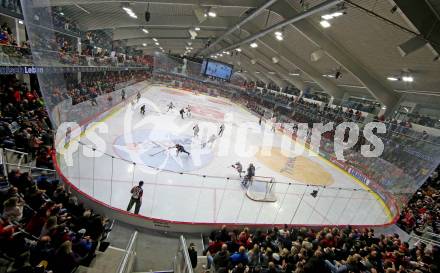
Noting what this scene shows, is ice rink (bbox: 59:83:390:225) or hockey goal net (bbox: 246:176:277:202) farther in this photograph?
hockey goal net (bbox: 246:176:277:202)

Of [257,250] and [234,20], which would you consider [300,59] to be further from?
[257,250]

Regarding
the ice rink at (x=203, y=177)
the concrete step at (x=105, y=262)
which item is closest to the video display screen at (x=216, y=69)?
the ice rink at (x=203, y=177)

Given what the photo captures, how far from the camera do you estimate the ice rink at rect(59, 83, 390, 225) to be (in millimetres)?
8984

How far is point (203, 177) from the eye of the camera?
11.5 meters

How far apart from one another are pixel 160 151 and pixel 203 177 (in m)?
3.45

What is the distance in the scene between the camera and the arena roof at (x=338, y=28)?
11961mm

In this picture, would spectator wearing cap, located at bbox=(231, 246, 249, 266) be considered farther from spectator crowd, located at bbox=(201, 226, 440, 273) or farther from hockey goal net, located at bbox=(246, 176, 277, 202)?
hockey goal net, located at bbox=(246, 176, 277, 202)

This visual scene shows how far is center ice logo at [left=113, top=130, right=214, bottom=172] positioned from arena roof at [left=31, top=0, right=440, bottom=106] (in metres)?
7.72

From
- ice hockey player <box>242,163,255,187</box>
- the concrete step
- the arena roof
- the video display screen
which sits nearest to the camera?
the concrete step

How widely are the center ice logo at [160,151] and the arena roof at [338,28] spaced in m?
7.72

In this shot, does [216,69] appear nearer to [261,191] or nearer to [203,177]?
[203,177]

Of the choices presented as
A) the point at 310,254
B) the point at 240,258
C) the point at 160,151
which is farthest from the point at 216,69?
the point at 240,258

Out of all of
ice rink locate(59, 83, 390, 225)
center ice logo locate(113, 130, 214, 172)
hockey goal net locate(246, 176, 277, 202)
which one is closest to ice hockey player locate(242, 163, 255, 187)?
hockey goal net locate(246, 176, 277, 202)

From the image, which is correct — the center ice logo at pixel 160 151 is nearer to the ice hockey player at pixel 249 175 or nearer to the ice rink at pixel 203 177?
the ice rink at pixel 203 177
